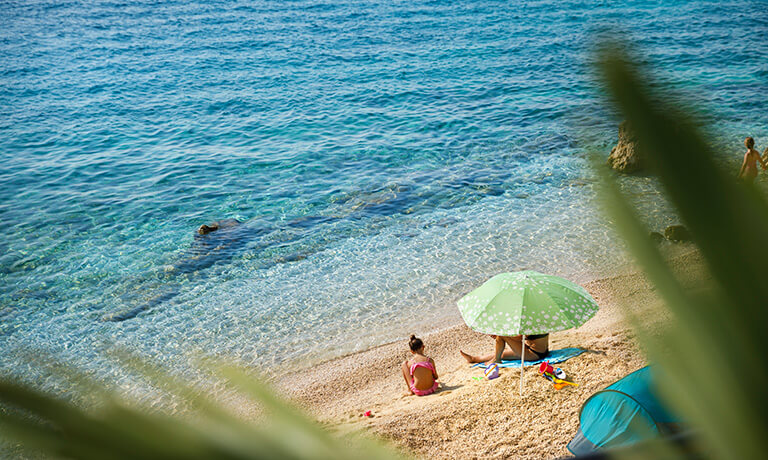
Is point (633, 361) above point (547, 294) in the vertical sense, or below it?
below

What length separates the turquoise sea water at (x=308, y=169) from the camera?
13664mm

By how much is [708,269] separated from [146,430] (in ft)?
1.23

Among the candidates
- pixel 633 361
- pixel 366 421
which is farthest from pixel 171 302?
pixel 633 361

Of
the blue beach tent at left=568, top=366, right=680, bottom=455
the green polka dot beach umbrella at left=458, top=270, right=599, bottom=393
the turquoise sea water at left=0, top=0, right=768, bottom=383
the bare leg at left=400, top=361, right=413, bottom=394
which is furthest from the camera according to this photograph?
the turquoise sea water at left=0, top=0, right=768, bottom=383

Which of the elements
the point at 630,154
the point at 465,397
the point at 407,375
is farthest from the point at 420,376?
the point at 630,154

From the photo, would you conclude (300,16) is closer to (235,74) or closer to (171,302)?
(235,74)

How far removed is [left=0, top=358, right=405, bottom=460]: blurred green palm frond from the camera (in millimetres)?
373

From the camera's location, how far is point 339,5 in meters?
57.3

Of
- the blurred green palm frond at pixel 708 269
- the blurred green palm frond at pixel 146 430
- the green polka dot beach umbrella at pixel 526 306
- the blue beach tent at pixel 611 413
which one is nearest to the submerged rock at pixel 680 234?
the blurred green palm frond at pixel 708 269

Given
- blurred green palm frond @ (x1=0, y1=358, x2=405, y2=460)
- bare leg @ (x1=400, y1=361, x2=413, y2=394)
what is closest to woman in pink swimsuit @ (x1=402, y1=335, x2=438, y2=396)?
bare leg @ (x1=400, y1=361, x2=413, y2=394)

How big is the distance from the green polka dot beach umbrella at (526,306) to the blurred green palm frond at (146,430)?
841 cm

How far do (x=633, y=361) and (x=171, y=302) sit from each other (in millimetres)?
10596

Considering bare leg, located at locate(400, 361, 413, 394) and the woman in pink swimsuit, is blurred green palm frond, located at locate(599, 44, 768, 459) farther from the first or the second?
bare leg, located at locate(400, 361, 413, 394)

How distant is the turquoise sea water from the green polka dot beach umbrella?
1.52m
